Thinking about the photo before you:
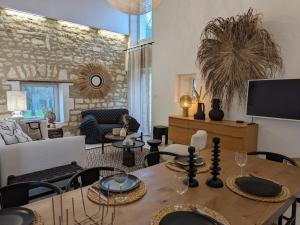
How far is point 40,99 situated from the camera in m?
5.79

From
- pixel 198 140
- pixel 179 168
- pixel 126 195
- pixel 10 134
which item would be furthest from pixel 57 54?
pixel 126 195

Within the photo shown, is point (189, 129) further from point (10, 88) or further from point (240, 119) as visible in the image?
point (10, 88)

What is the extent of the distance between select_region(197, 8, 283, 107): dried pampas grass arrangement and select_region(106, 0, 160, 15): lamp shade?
2.18 m

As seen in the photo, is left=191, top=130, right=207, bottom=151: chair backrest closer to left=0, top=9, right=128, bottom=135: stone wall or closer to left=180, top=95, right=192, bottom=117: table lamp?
left=180, top=95, right=192, bottom=117: table lamp

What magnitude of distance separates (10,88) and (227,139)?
4811 mm

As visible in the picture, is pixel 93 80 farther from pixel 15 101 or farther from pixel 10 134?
pixel 10 134

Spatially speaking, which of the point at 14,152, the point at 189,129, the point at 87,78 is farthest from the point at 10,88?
the point at 189,129

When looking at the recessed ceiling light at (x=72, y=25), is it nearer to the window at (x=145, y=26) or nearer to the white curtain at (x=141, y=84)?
the white curtain at (x=141, y=84)

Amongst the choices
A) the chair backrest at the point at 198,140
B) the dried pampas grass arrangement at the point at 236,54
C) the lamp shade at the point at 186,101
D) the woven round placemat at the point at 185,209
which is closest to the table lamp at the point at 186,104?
the lamp shade at the point at 186,101

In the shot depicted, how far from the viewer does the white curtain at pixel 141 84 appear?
652cm

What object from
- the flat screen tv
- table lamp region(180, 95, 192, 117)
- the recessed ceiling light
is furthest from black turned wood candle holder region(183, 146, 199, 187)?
the recessed ceiling light

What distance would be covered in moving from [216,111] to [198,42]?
5.38ft

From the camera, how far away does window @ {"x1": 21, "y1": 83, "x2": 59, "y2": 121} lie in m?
5.59

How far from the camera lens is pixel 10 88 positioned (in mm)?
5152
